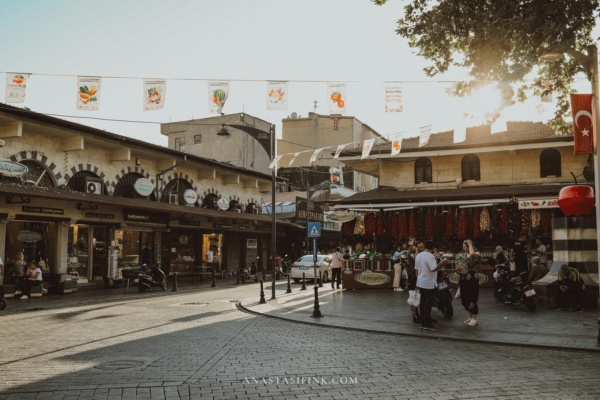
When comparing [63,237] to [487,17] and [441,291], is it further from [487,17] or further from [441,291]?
[487,17]

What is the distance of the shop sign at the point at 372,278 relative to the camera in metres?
21.1

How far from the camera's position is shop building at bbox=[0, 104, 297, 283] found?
744 inches

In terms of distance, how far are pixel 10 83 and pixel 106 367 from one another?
32.5 ft

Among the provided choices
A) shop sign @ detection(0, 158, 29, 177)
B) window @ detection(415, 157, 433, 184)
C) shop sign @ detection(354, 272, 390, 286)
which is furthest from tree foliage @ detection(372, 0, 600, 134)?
shop sign @ detection(0, 158, 29, 177)

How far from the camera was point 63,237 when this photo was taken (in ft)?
68.1

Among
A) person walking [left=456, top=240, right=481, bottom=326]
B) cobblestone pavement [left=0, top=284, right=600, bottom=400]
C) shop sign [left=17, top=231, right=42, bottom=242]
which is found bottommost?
cobblestone pavement [left=0, top=284, right=600, bottom=400]

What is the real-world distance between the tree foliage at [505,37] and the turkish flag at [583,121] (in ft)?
3.92

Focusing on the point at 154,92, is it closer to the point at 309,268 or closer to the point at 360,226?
the point at 360,226

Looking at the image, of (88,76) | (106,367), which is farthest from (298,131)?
(106,367)

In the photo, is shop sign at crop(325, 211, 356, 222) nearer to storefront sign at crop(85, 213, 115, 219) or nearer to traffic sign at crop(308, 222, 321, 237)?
traffic sign at crop(308, 222, 321, 237)

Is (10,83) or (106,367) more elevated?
(10,83)

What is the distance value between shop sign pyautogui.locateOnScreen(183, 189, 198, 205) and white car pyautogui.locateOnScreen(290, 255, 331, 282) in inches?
266

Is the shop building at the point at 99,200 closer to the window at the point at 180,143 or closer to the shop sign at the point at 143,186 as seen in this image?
the shop sign at the point at 143,186

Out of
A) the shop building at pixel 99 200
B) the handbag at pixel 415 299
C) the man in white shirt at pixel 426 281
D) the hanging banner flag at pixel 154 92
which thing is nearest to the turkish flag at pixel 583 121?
the man in white shirt at pixel 426 281
